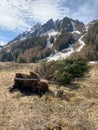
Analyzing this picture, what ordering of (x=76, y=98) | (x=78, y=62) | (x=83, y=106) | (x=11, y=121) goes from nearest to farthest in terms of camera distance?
1. (x=11, y=121)
2. (x=83, y=106)
3. (x=76, y=98)
4. (x=78, y=62)

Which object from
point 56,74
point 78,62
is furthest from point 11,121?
point 78,62

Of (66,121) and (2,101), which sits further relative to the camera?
(2,101)

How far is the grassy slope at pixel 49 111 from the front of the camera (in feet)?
46.7

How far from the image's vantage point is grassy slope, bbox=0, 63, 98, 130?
14.2 m

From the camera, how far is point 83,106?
674 inches

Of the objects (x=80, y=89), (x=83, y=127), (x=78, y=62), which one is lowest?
(x=83, y=127)

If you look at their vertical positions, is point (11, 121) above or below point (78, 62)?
below

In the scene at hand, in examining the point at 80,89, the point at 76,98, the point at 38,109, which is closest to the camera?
the point at 38,109

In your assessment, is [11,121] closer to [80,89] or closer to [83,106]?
[83,106]

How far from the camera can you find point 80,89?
21.0 meters

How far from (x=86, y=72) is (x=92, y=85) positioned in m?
7.41

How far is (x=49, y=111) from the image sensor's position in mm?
15844

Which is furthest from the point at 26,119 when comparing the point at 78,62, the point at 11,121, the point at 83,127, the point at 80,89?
the point at 78,62

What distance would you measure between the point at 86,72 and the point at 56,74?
7.03m
